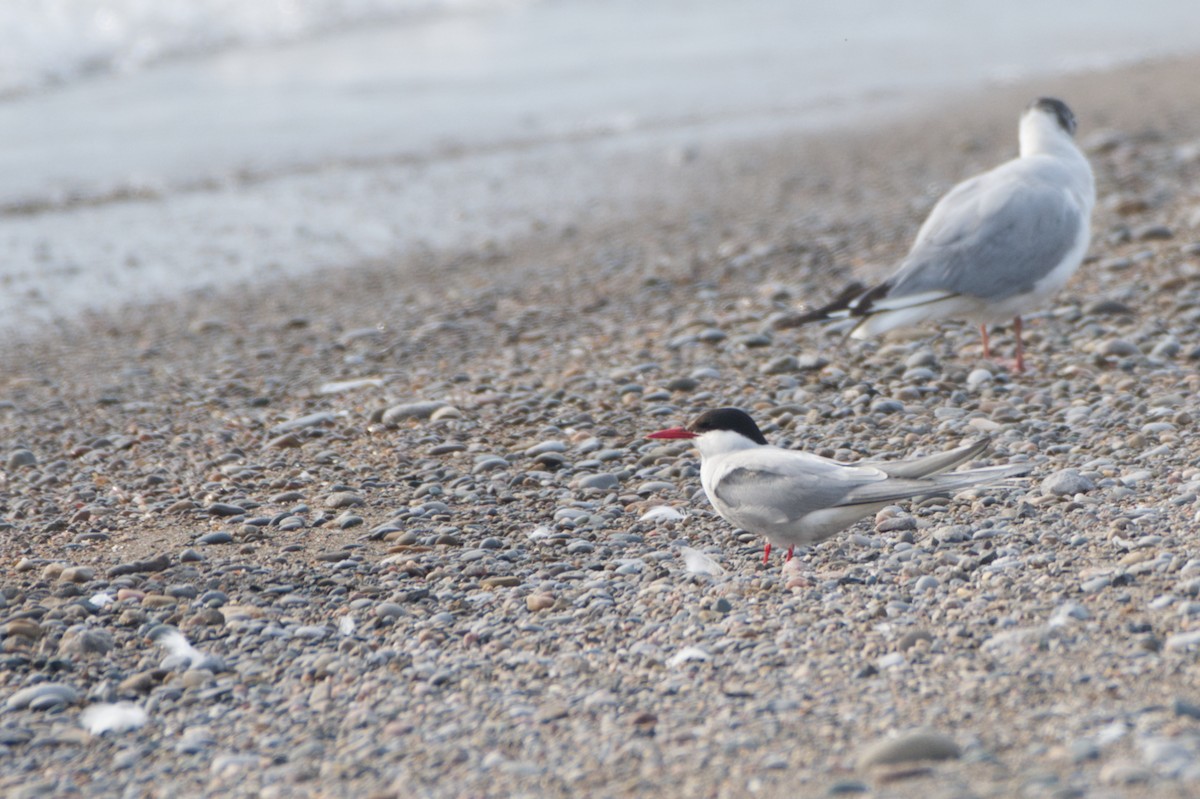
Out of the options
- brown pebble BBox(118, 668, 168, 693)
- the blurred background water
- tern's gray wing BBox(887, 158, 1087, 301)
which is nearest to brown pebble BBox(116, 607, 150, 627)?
brown pebble BBox(118, 668, 168, 693)

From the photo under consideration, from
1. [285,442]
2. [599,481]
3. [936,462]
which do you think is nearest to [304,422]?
[285,442]

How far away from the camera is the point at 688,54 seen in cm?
1759

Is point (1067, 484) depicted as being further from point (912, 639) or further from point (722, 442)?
point (912, 639)

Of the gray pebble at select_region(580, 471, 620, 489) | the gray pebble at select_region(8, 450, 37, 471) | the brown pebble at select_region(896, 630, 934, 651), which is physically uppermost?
the gray pebble at select_region(8, 450, 37, 471)

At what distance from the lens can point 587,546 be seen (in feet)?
15.0

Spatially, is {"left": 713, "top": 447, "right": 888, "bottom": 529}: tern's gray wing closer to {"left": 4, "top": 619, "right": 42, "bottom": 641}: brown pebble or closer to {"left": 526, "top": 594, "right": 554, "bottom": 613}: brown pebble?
{"left": 526, "top": 594, "right": 554, "bottom": 613}: brown pebble

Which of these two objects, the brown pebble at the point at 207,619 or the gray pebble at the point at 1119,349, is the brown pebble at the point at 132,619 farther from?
the gray pebble at the point at 1119,349

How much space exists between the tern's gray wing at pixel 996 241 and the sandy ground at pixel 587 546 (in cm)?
41

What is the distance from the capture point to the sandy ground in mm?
3170

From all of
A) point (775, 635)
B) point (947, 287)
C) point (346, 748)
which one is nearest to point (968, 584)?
point (775, 635)

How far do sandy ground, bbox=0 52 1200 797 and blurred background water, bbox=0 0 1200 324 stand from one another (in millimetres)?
1816

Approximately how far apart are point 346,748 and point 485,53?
16.1 metres

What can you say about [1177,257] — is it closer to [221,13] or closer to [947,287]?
[947,287]

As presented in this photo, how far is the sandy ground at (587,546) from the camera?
3170 millimetres
